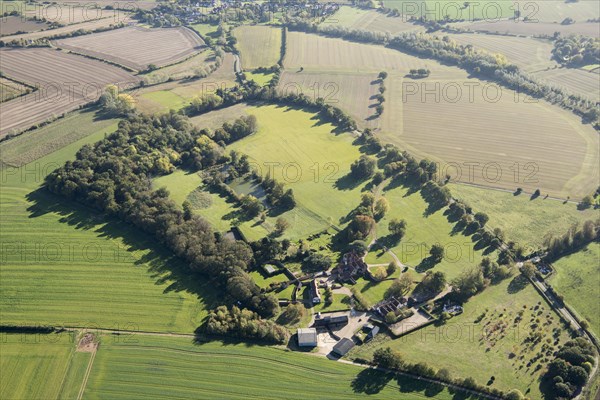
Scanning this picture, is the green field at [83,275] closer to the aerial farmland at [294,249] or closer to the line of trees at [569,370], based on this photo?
the aerial farmland at [294,249]

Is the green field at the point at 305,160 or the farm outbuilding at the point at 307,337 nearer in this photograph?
the farm outbuilding at the point at 307,337

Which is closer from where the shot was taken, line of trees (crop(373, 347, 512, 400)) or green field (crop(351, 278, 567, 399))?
line of trees (crop(373, 347, 512, 400))

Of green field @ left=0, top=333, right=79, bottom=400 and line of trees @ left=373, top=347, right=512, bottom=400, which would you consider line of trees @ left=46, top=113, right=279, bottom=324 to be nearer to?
line of trees @ left=373, top=347, right=512, bottom=400

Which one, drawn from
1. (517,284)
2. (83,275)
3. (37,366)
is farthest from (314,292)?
(37,366)

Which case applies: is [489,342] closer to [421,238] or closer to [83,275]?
[421,238]

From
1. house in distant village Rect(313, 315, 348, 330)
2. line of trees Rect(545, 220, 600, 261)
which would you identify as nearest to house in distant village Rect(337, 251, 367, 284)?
house in distant village Rect(313, 315, 348, 330)

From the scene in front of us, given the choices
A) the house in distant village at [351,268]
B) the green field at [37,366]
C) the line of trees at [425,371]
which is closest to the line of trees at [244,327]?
the line of trees at [425,371]
